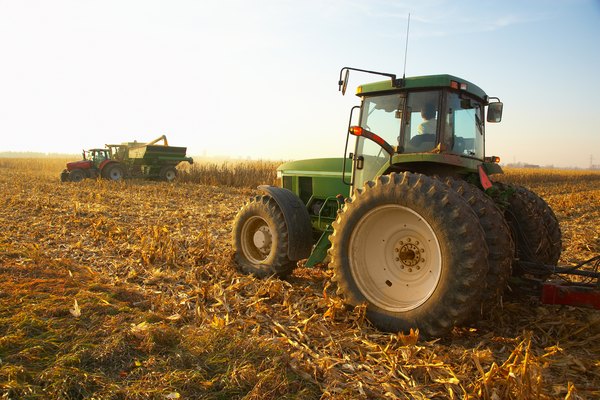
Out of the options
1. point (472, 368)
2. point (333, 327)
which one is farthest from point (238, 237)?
point (472, 368)

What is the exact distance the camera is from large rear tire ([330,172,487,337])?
2.96 meters

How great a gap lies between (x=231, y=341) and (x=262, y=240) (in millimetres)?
2177

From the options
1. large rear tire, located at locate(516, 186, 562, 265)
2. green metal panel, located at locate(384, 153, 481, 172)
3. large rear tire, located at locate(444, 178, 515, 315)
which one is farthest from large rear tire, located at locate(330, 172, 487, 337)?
large rear tire, located at locate(516, 186, 562, 265)

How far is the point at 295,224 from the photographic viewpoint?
482cm

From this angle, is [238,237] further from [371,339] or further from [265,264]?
[371,339]

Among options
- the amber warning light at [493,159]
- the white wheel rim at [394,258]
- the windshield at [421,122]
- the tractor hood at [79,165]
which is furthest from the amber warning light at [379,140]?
the tractor hood at [79,165]

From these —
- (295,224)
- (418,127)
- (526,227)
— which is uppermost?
(418,127)

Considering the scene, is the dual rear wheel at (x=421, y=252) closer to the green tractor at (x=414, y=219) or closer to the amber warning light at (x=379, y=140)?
the green tractor at (x=414, y=219)

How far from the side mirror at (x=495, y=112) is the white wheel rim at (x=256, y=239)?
9.84 feet

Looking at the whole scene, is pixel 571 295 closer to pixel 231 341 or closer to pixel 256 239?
pixel 231 341

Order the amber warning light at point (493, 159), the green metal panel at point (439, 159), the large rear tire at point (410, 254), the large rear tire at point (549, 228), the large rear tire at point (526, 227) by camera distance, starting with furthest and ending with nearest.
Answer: the amber warning light at point (493, 159), the large rear tire at point (549, 228), the large rear tire at point (526, 227), the green metal panel at point (439, 159), the large rear tire at point (410, 254)

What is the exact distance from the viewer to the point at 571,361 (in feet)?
9.43

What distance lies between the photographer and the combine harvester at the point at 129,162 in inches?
829

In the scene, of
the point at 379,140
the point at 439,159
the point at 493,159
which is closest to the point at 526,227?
the point at 493,159
